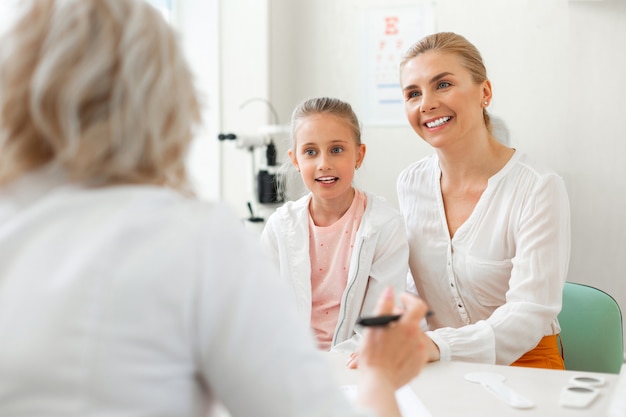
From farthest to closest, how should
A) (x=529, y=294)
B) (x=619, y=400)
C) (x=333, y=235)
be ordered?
(x=333, y=235) < (x=529, y=294) < (x=619, y=400)

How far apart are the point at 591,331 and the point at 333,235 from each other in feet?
2.47

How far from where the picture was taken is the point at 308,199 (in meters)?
2.16

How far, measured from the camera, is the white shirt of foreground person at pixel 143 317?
59 cm

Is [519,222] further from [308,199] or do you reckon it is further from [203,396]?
[203,396]

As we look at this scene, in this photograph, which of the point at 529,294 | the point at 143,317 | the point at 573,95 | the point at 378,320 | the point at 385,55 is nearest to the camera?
the point at 143,317

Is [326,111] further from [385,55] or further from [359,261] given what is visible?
[385,55]

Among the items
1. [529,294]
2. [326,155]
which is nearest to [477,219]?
[529,294]

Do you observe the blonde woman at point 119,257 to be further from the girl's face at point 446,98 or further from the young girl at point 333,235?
the girl's face at point 446,98

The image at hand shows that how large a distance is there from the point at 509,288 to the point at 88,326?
1.40 metres

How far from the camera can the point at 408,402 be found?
1.19 m

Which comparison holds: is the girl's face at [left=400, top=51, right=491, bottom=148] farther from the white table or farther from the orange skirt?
the white table

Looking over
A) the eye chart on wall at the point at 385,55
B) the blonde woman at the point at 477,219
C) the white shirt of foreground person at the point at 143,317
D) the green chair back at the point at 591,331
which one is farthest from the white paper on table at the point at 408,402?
the eye chart on wall at the point at 385,55

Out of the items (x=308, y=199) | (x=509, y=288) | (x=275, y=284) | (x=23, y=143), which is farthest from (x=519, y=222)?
(x=23, y=143)

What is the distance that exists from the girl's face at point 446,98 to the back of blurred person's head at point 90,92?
1355 mm
